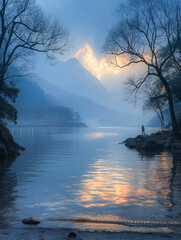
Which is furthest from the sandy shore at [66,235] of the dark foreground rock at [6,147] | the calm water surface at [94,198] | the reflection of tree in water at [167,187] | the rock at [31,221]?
the dark foreground rock at [6,147]

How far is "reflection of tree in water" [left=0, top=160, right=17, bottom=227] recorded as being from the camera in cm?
684

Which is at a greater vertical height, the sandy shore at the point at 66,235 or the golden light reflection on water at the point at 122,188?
the sandy shore at the point at 66,235

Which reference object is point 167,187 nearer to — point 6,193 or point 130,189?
point 130,189

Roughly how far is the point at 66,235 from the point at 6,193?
4.97 meters

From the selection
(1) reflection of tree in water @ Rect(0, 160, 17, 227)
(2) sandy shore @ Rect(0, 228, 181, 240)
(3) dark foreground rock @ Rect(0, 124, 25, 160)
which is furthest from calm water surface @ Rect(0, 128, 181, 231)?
(3) dark foreground rock @ Rect(0, 124, 25, 160)

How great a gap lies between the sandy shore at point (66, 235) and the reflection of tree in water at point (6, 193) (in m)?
1.01

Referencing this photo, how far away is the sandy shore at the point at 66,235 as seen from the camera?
486cm

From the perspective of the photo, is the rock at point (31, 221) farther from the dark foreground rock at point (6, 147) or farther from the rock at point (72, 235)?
the dark foreground rock at point (6, 147)

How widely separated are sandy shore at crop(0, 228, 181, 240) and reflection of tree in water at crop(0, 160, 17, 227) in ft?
3.33

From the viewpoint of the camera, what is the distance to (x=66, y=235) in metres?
A: 5.04

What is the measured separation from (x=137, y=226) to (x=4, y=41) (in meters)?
21.5

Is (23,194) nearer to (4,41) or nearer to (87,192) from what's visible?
(87,192)

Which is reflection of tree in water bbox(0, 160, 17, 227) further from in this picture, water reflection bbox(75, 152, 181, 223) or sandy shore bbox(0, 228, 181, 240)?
water reflection bbox(75, 152, 181, 223)

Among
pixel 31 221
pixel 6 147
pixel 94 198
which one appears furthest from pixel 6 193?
pixel 6 147
